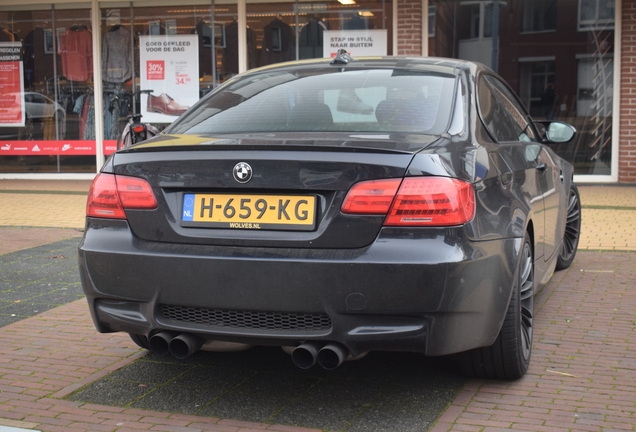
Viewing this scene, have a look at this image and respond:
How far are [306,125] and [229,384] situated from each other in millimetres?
1287

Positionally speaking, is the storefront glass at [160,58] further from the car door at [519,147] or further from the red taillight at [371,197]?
the red taillight at [371,197]

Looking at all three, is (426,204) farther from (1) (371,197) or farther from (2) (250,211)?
(2) (250,211)

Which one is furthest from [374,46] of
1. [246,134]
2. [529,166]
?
[246,134]

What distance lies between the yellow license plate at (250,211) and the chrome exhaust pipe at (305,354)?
468 millimetres

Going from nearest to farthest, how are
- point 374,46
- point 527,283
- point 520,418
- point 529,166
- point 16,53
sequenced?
point 520,418
point 527,283
point 529,166
point 374,46
point 16,53

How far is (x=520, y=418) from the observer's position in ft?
12.1

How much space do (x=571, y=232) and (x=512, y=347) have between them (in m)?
3.35

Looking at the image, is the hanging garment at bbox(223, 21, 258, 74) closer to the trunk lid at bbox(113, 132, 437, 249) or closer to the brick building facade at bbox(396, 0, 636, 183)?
the brick building facade at bbox(396, 0, 636, 183)

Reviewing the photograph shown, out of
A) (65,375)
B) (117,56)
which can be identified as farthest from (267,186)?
(117,56)

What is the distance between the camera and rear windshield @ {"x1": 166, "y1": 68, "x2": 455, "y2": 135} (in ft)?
13.2

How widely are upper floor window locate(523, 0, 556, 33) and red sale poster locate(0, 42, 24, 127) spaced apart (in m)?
8.85

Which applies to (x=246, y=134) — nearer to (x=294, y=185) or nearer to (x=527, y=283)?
(x=294, y=185)

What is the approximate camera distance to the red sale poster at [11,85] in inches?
622

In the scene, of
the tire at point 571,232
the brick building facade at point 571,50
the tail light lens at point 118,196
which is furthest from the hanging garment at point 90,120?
the tail light lens at point 118,196
